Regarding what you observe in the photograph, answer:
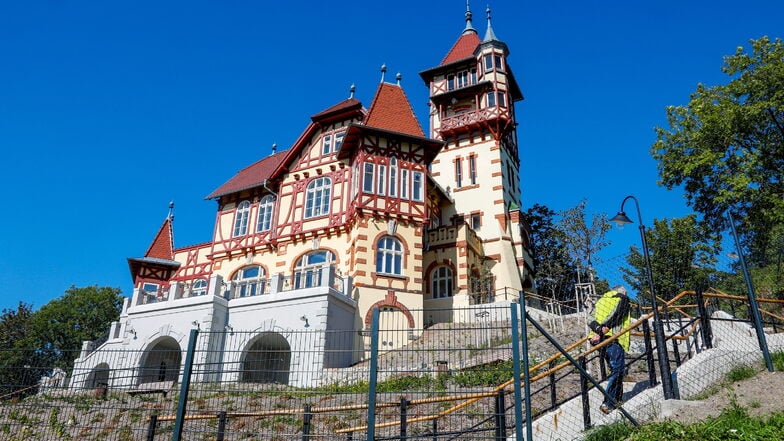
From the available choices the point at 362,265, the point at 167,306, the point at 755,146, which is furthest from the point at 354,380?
the point at 755,146

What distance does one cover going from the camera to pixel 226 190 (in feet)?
107

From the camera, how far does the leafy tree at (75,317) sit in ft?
159

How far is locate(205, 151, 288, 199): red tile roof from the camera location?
32281 mm

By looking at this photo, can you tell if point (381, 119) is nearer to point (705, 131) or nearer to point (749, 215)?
point (705, 131)

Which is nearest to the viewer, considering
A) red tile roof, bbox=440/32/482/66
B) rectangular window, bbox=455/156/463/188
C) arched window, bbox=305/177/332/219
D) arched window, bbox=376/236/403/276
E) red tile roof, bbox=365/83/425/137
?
arched window, bbox=376/236/403/276

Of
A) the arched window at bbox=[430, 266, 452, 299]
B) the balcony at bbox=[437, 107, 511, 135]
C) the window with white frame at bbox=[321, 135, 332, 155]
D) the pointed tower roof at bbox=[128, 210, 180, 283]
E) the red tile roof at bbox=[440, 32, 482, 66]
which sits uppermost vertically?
the red tile roof at bbox=[440, 32, 482, 66]

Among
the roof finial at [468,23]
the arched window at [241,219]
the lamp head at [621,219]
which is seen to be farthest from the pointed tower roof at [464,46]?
the lamp head at [621,219]

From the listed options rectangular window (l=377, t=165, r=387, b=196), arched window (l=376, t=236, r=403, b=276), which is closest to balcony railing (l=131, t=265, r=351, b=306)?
arched window (l=376, t=236, r=403, b=276)

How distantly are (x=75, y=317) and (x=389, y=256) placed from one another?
37.3 m

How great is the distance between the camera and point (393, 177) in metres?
27.1

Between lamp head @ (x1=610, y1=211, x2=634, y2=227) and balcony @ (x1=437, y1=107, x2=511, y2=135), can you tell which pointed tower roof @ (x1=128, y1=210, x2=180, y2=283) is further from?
lamp head @ (x1=610, y1=211, x2=634, y2=227)

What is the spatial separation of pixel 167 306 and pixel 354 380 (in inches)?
588

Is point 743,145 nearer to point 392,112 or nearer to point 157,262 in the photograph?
point 392,112

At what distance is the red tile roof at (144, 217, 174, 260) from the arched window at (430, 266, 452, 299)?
1683 centimetres
